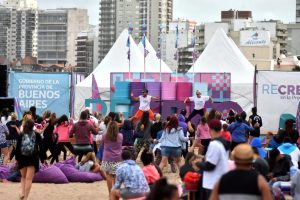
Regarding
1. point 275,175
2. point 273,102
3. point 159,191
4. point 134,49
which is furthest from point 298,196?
point 134,49

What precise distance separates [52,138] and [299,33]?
457ft

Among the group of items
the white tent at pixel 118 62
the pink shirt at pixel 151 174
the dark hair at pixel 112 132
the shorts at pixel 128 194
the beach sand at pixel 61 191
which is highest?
the white tent at pixel 118 62

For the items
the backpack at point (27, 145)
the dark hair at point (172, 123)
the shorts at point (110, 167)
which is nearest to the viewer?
the backpack at point (27, 145)

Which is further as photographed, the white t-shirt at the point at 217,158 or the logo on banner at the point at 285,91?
the logo on banner at the point at 285,91

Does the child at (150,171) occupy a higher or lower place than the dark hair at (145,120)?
lower

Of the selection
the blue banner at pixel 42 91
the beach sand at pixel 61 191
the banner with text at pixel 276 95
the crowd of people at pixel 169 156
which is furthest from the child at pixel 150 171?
the blue banner at pixel 42 91

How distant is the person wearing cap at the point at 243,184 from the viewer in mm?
7852

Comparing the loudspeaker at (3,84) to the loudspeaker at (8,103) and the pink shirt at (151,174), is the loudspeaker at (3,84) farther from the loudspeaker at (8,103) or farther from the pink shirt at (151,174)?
the pink shirt at (151,174)

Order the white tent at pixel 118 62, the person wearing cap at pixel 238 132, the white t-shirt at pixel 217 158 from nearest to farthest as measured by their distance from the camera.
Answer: the white t-shirt at pixel 217 158 → the person wearing cap at pixel 238 132 → the white tent at pixel 118 62

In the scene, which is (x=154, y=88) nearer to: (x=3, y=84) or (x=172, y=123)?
(x=3, y=84)

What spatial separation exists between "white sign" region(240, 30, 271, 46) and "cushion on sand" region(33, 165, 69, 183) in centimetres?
11501

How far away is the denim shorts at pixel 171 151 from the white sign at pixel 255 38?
376ft

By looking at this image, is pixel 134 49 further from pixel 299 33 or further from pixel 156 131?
pixel 299 33

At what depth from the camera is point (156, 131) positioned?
794 inches
